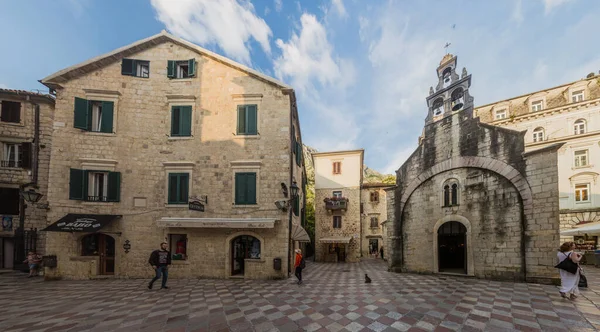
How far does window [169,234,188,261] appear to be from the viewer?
38.4 feet

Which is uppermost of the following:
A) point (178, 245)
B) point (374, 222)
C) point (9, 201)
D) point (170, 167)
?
point (170, 167)

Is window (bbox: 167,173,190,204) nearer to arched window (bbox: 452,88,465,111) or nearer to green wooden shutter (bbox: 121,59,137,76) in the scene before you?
green wooden shutter (bbox: 121,59,137,76)

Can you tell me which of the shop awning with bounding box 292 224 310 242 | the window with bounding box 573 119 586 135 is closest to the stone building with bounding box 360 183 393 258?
the shop awning with bounding box 292 224 310 242

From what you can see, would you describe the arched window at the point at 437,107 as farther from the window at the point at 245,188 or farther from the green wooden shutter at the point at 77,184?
the green wooden shutter at the point at 77,184

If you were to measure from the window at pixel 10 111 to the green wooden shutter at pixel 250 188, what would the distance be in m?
15.4

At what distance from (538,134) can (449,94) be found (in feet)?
55.2

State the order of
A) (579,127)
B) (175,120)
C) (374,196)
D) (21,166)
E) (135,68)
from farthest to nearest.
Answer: (374,196), (579,127), (21,166), (135,68), (175,120)

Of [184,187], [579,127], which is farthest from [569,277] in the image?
[579,127]

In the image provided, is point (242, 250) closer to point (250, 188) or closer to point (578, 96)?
point (250, 188)

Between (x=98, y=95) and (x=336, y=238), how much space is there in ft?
65.2

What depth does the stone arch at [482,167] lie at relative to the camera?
406 inches

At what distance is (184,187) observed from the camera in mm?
11914

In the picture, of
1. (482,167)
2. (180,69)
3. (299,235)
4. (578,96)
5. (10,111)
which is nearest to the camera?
(482,167)

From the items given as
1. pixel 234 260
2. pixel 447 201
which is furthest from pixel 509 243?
pixel 234 260
